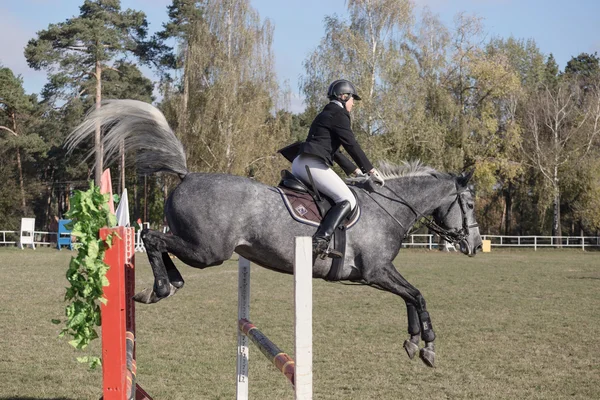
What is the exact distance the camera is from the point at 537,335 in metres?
10.5

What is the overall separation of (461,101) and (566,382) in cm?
3499

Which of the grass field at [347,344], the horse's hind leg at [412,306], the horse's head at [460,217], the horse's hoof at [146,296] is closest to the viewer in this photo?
the horse's hoof at [146,296]

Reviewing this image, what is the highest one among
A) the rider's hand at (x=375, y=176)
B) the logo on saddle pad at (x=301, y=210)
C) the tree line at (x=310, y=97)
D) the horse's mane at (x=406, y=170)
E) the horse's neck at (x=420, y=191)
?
the tree line at (x=310, y=97)

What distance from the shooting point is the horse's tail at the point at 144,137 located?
5.70m

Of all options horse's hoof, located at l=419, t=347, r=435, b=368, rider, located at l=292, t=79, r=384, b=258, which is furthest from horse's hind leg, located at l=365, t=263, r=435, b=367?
rider, located at l=292, t=79, r=384, b=258

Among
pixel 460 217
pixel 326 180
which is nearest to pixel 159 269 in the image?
pixel 326 180

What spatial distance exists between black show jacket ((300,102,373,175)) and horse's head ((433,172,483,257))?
3.99 feet

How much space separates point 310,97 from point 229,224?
3228 centimetres

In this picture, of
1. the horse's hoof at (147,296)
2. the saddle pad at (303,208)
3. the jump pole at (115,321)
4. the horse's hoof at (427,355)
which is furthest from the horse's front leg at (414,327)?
the jump pole at (115,321)

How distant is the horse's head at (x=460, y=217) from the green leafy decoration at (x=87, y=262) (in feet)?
10.9

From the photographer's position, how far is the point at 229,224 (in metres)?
5.53

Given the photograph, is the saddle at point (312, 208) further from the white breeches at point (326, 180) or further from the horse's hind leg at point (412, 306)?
the horse's hind leg at point (412, 306)

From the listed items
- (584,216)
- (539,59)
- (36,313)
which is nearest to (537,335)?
(36,313)

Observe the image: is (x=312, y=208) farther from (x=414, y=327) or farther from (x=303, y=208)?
(x=414, y=327)
